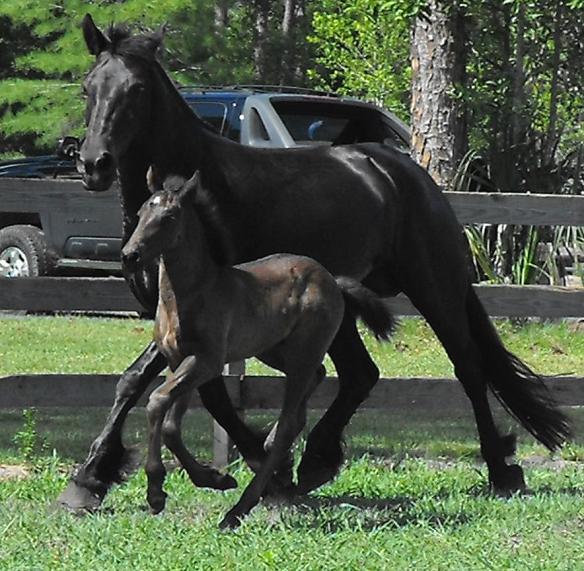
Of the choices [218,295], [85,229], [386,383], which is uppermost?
[218,295]

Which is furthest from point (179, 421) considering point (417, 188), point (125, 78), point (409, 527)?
point (417, 188)

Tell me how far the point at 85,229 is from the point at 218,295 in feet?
27.3

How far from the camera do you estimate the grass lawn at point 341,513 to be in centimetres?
502

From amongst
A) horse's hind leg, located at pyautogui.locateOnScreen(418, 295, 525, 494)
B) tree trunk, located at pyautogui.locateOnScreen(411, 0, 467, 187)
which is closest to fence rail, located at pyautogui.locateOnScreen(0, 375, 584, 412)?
horse's hind leg, located at pyautogui.locateOnScreen(418, 295, 525, 494)

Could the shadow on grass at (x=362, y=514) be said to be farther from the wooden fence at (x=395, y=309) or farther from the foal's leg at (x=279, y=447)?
the wooden fence at (x=395, y=309)

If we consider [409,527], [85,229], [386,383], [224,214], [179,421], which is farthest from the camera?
[85,229]

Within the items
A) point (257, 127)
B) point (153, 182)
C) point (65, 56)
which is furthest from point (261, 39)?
point (153, 182)

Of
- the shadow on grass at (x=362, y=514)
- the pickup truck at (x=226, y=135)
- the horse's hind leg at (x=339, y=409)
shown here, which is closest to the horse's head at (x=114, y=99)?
the horse's hind leg at (x=339, y=409)

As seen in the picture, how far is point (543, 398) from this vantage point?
725cm

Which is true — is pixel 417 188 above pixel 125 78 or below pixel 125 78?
below

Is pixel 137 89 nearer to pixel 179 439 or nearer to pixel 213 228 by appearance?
pixel 213 228

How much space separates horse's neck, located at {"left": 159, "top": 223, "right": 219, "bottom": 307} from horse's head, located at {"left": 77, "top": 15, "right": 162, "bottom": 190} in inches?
16.6

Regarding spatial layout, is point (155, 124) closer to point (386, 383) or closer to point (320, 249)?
point (320, 249)

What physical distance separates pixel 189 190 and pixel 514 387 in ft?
8.38
